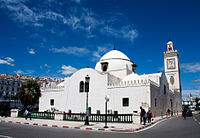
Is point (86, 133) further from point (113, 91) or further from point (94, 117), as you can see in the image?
point (113, 91)

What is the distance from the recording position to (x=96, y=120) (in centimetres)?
1628

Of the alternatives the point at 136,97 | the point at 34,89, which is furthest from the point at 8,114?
the point at 136,97

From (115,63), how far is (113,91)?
355 inches

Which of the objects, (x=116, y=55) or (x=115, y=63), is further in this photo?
(x=116, y=55)

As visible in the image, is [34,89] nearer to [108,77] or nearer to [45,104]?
[45,104]

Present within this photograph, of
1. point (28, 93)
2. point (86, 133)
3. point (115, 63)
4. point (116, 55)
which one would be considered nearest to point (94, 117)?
point (86, 133)

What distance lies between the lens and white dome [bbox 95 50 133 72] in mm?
36188

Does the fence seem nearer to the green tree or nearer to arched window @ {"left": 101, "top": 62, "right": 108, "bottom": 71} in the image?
the green tree

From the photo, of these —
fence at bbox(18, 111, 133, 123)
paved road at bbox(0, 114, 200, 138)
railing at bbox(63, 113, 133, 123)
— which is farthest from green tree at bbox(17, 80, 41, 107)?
paved road at bbox(0, 114, 200, 138)

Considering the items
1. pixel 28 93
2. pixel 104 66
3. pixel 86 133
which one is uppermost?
pixel 104 66

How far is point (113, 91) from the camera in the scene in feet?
95.7

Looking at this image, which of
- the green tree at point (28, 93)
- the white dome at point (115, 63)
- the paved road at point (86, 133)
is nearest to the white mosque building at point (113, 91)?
the white dome at point (115, 63)

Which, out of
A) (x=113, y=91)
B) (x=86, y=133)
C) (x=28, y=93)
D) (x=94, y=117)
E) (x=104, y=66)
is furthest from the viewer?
(x=104, y=66)

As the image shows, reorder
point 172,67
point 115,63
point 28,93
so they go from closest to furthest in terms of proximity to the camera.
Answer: point 28,93 < point 115,63 < point 172,67
